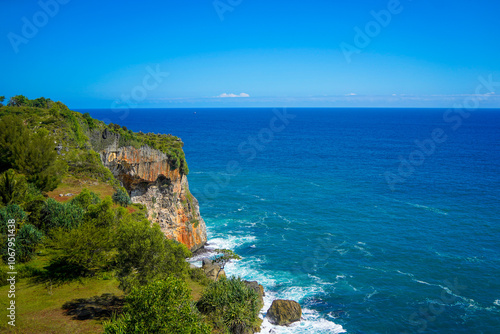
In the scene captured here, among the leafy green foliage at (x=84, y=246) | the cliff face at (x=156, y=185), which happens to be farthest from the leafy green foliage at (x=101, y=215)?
the cliff face at (x=156, y=185)

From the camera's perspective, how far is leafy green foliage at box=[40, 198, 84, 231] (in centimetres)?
3447

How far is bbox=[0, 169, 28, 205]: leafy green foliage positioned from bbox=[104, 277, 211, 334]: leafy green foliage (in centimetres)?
2522

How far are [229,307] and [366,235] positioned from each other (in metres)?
38.5

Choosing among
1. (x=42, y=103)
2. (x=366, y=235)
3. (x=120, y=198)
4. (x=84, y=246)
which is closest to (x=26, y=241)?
(x=84, y=246)

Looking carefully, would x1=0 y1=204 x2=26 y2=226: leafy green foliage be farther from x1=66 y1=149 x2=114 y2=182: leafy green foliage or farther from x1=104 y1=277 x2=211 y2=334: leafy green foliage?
x1=104 y1=277 x2=211 y2=334: leafy green foliage

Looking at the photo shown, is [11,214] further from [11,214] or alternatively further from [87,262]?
→ [87,262]

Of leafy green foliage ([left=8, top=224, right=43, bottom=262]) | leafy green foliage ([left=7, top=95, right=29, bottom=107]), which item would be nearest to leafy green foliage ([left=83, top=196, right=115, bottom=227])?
leafy green foliage ([left=8, top=224, right=43, bottom=262])

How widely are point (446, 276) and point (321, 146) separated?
107 metres

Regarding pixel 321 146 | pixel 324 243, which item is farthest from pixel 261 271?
pixel 321 146

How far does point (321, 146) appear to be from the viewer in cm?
15200

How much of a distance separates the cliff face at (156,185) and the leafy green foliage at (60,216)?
821 inches

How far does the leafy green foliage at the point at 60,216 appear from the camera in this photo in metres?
34.5

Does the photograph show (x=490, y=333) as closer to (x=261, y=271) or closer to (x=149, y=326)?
(x=261, y=271)

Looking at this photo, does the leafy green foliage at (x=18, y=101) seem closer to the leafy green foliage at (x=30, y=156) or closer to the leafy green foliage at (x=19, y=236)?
the leafy green foliage at (x=30, y=156)
